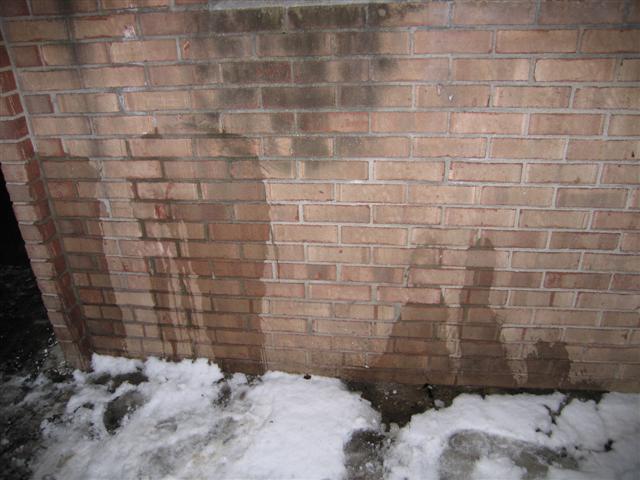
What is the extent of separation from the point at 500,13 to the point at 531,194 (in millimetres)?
807

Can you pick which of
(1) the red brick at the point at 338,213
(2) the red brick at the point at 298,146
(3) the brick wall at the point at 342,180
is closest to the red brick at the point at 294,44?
(3) the brick wall at the point at 342,180

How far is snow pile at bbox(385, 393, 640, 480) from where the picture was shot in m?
2.06

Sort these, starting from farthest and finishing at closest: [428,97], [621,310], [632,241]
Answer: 1. [621,310]
2. [632,241]
3. [428,97]

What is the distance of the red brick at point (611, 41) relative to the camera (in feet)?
5.97

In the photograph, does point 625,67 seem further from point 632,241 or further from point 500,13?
point 632,241

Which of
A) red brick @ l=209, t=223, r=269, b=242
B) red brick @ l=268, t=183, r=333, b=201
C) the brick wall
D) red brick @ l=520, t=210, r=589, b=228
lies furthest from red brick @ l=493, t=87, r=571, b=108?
red brick @ l=209, t=223, r=269, b=242

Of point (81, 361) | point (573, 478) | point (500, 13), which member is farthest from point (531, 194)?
point (81, 361)

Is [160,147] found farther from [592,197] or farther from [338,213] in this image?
[592,197]

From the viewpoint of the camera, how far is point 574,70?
189 centimetres

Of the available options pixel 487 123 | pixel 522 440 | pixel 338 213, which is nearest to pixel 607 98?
pixel 487 123

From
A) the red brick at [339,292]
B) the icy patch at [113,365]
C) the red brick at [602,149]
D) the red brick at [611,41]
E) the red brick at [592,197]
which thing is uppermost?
the red brick at [611,41]

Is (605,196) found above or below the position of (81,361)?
above

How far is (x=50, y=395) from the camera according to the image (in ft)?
8.45

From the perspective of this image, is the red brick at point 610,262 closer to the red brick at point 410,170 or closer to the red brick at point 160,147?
the red brick at point 410,170
